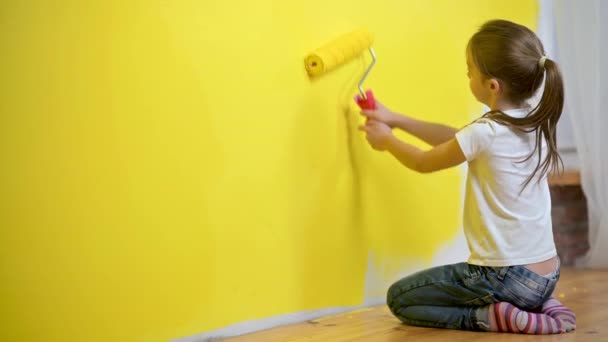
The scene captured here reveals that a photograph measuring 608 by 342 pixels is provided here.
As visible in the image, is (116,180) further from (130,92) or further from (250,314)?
(250,314)

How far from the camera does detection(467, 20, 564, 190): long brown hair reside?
1444 millimetres

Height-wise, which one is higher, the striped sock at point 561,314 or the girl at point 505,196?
the girl at point 505,196

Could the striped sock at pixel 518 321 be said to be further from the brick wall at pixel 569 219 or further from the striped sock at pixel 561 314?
the brick wall at pixel 569 219

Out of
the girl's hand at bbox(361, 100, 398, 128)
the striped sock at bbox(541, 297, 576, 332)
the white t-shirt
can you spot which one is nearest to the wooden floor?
the striped sock at bbox(541, 297, 576, 332)

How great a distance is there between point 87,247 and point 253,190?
380 mm

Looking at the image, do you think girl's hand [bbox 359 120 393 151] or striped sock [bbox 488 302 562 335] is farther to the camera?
girl's hand [bbox 359 120 393 151]

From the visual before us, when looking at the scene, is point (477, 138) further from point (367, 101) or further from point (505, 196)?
point (367, 101)

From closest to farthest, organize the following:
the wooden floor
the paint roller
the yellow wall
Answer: the yellow wall < the wooden floor < the paint roller

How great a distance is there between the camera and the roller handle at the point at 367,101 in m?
1.65

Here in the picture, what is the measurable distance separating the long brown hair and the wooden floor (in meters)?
0.31

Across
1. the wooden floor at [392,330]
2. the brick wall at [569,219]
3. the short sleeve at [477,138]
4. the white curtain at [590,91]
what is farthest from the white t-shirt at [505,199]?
the brick wall at [569,219]

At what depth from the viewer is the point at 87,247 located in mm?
1209

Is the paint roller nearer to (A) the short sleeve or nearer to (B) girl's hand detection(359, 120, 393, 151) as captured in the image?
(B) girl's hand detection(359, 120, 393, 151)

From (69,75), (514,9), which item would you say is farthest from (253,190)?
(514,9)
